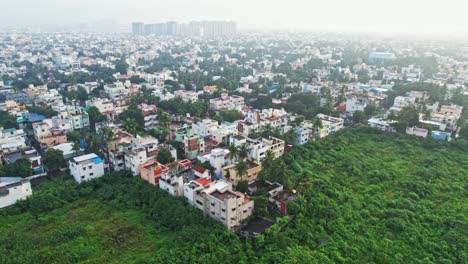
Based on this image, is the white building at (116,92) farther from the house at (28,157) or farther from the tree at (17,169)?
the tree at (17,169)

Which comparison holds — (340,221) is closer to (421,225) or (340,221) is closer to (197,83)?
(421,225)

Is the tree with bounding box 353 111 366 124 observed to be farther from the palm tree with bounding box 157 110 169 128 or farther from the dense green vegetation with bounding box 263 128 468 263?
the palm tree with bounding box 157 110 169 128

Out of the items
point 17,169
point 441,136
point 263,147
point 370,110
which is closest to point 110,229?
point 17,169

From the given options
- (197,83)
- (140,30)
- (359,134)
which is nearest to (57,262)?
(359,134)

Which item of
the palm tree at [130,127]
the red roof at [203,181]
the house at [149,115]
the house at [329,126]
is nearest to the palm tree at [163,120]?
the house at [149,115]

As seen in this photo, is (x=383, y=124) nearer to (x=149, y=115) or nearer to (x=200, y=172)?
(x=200, y=172)
